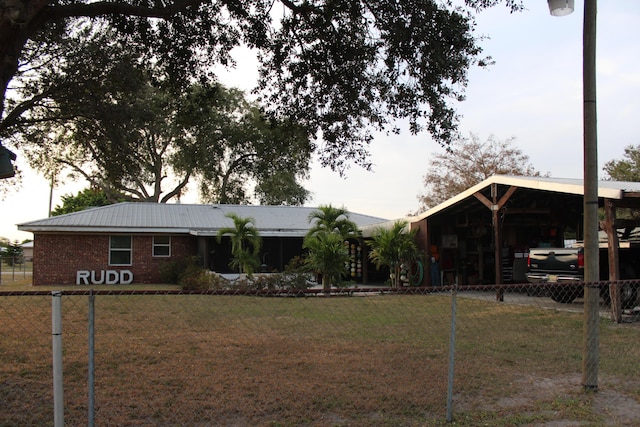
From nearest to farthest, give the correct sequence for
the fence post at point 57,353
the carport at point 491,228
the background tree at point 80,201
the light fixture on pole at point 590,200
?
Result: the fence post at point 57,353
the light fixture on pole at point 590,200
the carport at point 491,228
the background tree at point 80,201

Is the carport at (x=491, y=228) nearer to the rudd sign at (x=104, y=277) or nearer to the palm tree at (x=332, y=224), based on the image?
the palm tree at (x=332, y=224)

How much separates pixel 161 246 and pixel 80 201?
128 feet

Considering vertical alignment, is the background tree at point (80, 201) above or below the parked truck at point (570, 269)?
above

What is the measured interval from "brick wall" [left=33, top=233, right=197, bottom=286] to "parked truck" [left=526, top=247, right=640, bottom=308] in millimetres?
15927

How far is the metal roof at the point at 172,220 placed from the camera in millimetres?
22266

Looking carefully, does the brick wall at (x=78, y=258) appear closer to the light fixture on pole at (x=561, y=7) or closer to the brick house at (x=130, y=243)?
the brick house at (x=130, y=243)

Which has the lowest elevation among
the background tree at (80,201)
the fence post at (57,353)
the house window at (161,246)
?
the fence post at (57,353)

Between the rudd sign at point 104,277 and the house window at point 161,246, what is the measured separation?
4.92 feet

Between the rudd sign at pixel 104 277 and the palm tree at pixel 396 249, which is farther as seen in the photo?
the rudd sign at pixel 104 277

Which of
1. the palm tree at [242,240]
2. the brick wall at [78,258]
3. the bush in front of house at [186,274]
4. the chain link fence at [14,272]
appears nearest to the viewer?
the bush in front of house at [186,274]

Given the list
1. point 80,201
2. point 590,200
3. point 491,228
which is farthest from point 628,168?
point 80,201

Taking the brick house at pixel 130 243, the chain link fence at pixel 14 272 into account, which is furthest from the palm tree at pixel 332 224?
the chain link fence at pixel 14 272

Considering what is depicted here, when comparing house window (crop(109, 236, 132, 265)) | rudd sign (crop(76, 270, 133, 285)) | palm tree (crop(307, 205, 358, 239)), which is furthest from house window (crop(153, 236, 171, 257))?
palm tree (crop(307, 205, 358, 239))

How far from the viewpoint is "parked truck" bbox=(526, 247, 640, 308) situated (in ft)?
40.8
